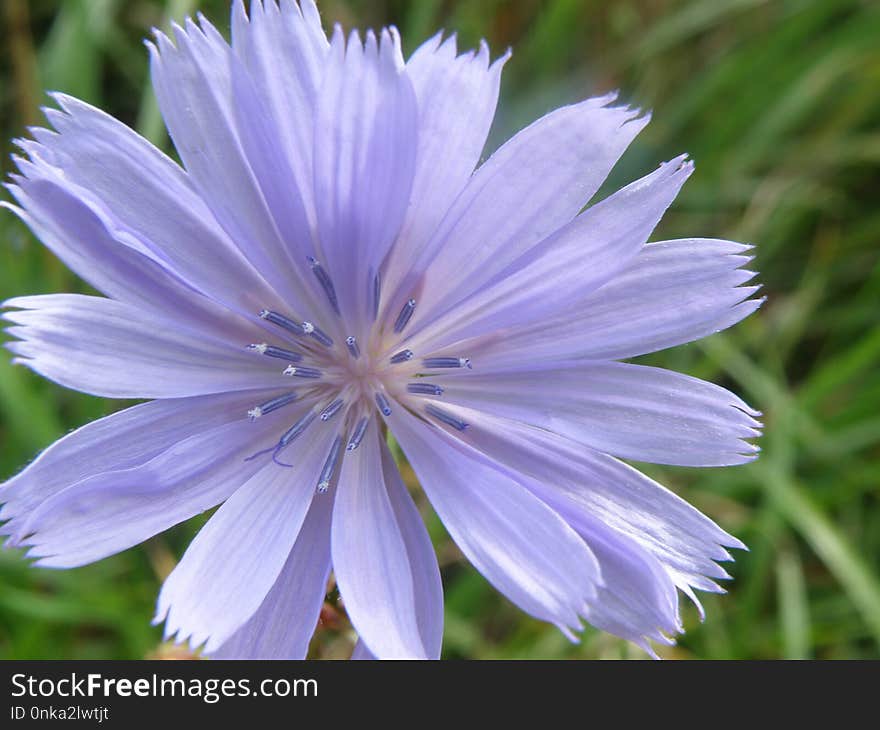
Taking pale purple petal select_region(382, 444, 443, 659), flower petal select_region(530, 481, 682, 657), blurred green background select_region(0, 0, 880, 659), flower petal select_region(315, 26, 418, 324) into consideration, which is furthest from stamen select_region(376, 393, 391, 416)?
blurred green background select_region(0, 0, 880, 659)

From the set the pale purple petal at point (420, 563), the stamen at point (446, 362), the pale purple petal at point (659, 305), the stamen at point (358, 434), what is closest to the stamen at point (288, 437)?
the stamen at point (358, 434)

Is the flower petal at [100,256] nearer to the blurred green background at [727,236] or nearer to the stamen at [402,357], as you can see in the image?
the stamen at [402,357]

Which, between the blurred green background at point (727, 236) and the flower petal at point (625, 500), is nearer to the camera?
the flower petal at point (625, 500)

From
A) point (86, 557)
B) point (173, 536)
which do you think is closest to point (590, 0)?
point (173, 536)

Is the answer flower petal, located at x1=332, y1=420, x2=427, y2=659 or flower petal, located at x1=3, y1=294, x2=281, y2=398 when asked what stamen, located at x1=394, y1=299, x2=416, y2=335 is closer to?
flower petal, located at x1=332, y1=420, x2=427, y2=659

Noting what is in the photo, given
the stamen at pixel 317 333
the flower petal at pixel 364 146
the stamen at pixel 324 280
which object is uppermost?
the flower petal at pixel 364 146

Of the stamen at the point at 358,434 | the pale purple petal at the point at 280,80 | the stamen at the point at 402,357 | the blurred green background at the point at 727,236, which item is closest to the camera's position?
the pale purple petal at the point at 280,80
